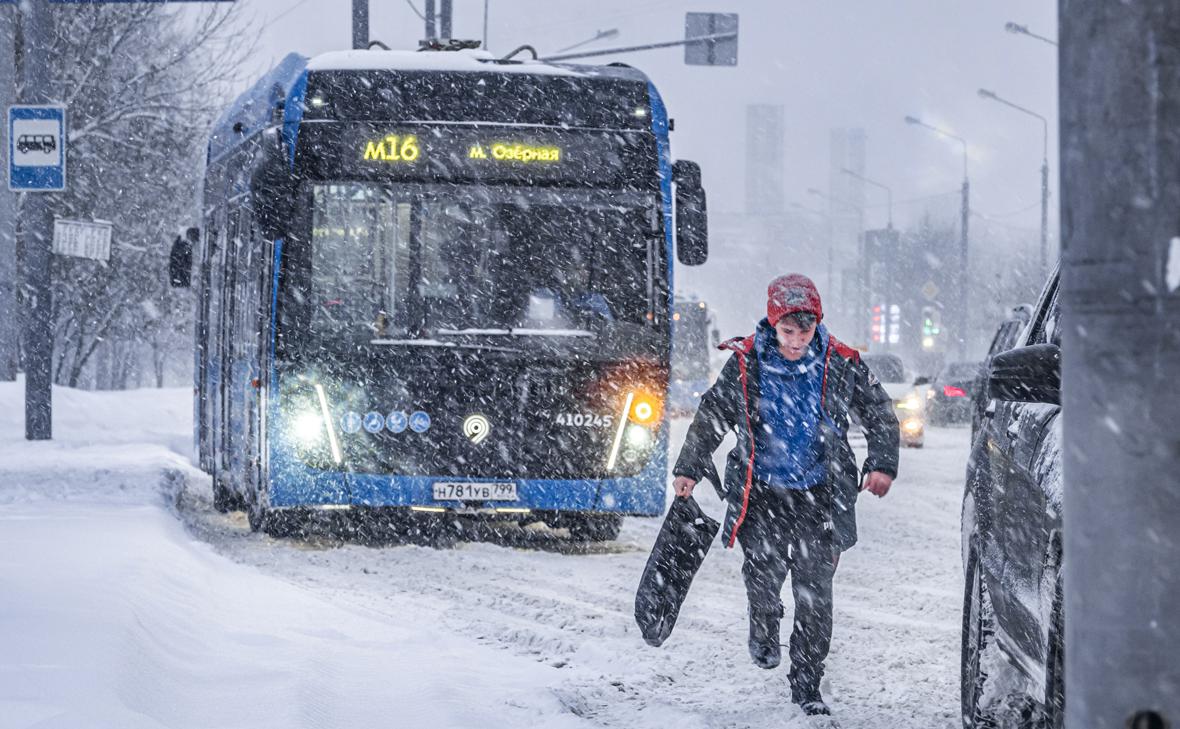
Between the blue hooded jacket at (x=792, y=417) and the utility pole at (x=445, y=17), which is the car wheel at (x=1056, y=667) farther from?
the utility pole at (x=445, y=17)

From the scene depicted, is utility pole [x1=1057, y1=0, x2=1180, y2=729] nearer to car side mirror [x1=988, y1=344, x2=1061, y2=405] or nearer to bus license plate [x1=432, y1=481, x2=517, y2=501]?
car side mirror [x1=988, y1=344, x2=1061, y2=405]

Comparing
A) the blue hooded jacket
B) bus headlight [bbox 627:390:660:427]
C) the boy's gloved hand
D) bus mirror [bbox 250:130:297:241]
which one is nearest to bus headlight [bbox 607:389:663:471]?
bus headlight [bbox 627:390:660:427]

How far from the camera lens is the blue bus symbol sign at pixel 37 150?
17.7 metres

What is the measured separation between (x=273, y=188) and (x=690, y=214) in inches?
108

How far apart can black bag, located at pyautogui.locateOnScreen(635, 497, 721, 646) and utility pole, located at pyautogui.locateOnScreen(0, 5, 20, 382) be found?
1556cm

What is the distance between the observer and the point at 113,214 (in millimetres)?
35812

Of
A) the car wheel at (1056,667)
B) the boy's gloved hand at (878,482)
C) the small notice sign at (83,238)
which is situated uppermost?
the small notice sign at (83,238)

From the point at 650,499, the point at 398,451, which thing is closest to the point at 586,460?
the point at 650,499

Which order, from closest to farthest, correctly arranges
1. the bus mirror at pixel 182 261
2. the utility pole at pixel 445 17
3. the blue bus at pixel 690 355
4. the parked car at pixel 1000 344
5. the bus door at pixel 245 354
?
1. the parked car at pixel 1000 344
2. the bus door at pixel 245 354
3. the bus mirror at pixel 182 261
4. the utility pole at pixel 445 17
5. the blue bus at pixel 690 355

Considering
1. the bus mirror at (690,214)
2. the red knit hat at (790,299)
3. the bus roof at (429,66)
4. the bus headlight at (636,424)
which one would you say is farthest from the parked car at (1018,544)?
the bus roof at (429,66)

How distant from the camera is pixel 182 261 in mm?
17094

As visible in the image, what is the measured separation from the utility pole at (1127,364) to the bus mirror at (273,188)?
9.68 meters

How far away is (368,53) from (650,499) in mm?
3648

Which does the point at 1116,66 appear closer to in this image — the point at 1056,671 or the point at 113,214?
the point at 1056,671
